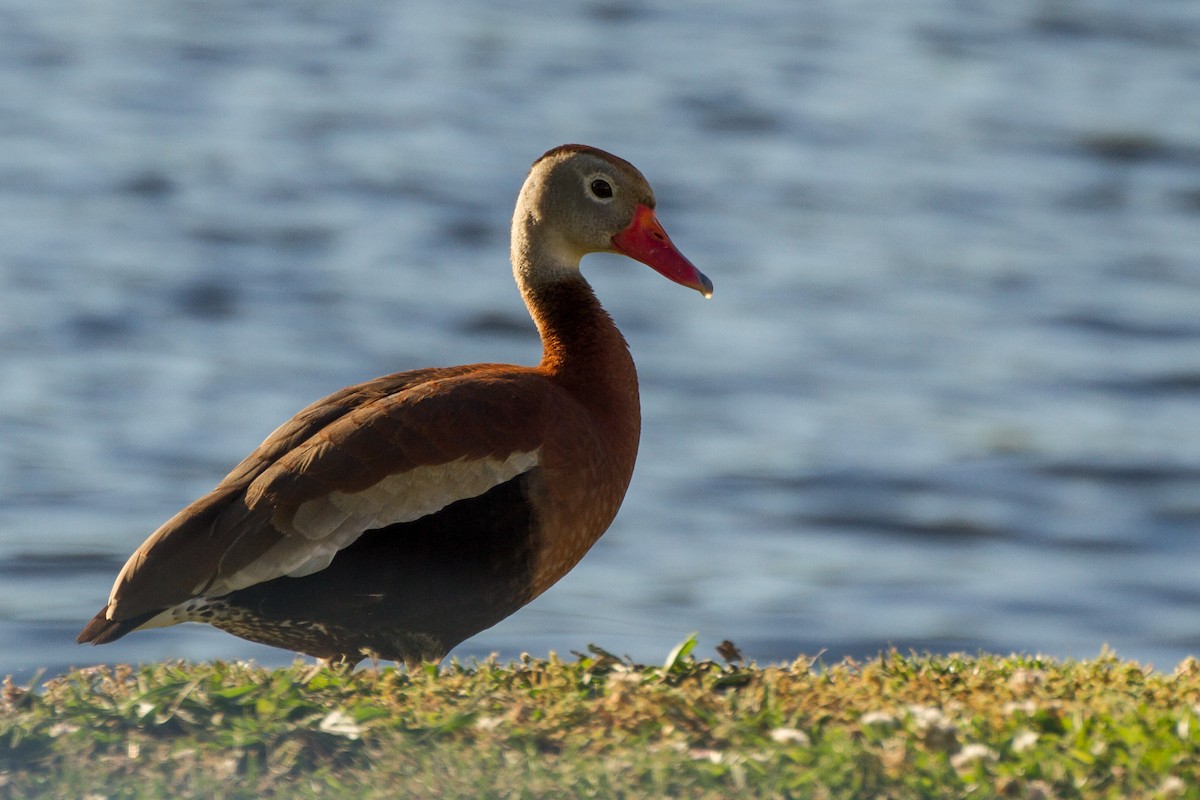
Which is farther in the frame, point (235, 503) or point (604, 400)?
point (604, 400)

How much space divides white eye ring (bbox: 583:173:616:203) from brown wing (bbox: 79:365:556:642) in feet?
3.18

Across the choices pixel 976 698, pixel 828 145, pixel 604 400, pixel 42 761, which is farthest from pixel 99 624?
pixel 828 145

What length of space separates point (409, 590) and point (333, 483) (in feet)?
1.15

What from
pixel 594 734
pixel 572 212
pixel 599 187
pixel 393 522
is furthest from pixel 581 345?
pixel 594 734

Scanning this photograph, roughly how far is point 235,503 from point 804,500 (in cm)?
707

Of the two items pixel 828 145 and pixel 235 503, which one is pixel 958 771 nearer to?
pixel 235 503

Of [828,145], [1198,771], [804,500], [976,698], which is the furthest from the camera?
[828,145]

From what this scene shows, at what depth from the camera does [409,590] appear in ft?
15.9

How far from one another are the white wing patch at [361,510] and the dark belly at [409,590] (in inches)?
1.1

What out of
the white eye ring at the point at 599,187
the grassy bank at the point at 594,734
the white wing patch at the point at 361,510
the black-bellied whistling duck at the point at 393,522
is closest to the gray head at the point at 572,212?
the white eye ring at the point at 599,187

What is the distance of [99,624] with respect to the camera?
4812 mm

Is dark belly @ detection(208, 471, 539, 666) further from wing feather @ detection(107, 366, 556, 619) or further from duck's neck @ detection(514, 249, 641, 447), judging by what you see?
duck's neck @ detection(514, 249, 641, 447)

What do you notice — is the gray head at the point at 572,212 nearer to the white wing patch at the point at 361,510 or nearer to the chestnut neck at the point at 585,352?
the chestnut neck at the point at 585,352

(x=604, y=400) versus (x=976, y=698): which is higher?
(x=604, y=400)
